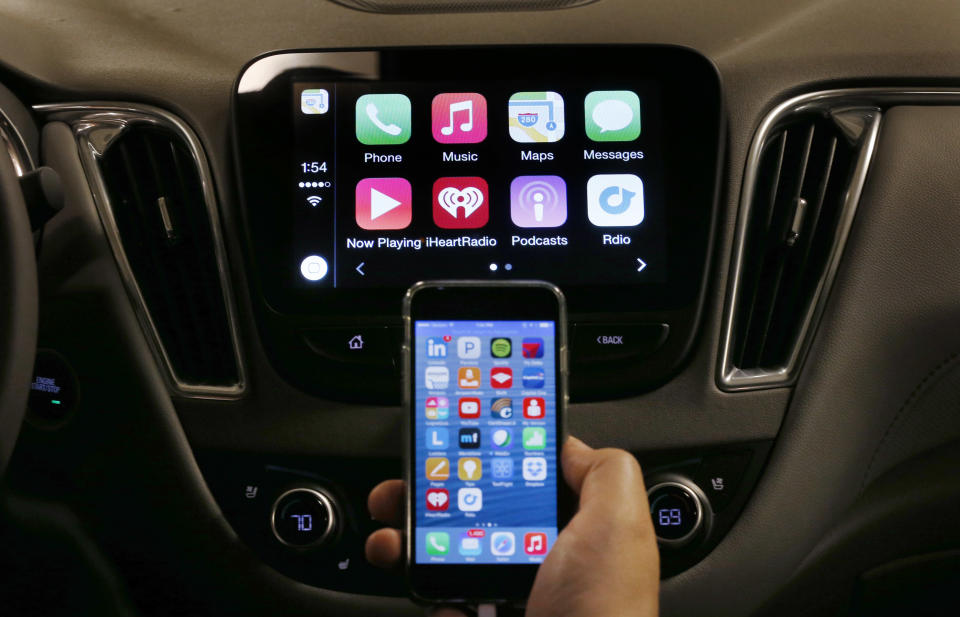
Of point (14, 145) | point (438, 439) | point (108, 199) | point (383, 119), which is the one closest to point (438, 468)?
point (438, 439)

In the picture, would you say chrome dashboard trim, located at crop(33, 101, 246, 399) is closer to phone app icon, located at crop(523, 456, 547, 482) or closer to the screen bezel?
the screen bezel

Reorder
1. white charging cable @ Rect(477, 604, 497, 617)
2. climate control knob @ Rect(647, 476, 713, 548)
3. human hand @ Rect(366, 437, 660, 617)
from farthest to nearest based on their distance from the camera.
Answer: climate control knob @ Rect(647, 476, 713, 548)
white charging cable @ Rect(477, 604, 497, 617)
human hand @ Rect(366, 437, 660, 617)

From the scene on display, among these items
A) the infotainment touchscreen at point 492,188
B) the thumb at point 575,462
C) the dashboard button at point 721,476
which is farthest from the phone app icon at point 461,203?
the dashboard button at point 721,476

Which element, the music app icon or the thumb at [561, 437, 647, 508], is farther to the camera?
the music app icon

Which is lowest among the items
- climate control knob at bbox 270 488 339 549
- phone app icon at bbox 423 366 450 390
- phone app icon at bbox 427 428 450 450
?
climate control knob at bbox 270 488 339 549

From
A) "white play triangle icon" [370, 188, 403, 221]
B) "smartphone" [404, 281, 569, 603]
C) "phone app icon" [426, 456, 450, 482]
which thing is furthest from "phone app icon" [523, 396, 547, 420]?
"white play triangle icon" [370, 188, 403, 221]

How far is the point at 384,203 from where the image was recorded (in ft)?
3.56

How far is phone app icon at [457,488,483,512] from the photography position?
928mm

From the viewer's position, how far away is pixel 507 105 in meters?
1.09

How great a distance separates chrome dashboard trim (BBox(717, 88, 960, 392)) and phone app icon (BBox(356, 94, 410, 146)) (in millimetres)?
448

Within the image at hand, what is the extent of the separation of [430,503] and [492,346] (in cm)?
19

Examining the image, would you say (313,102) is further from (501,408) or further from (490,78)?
(501,408)

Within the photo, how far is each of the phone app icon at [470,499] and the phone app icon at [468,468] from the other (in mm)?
12

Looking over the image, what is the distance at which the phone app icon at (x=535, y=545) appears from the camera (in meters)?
0.91
